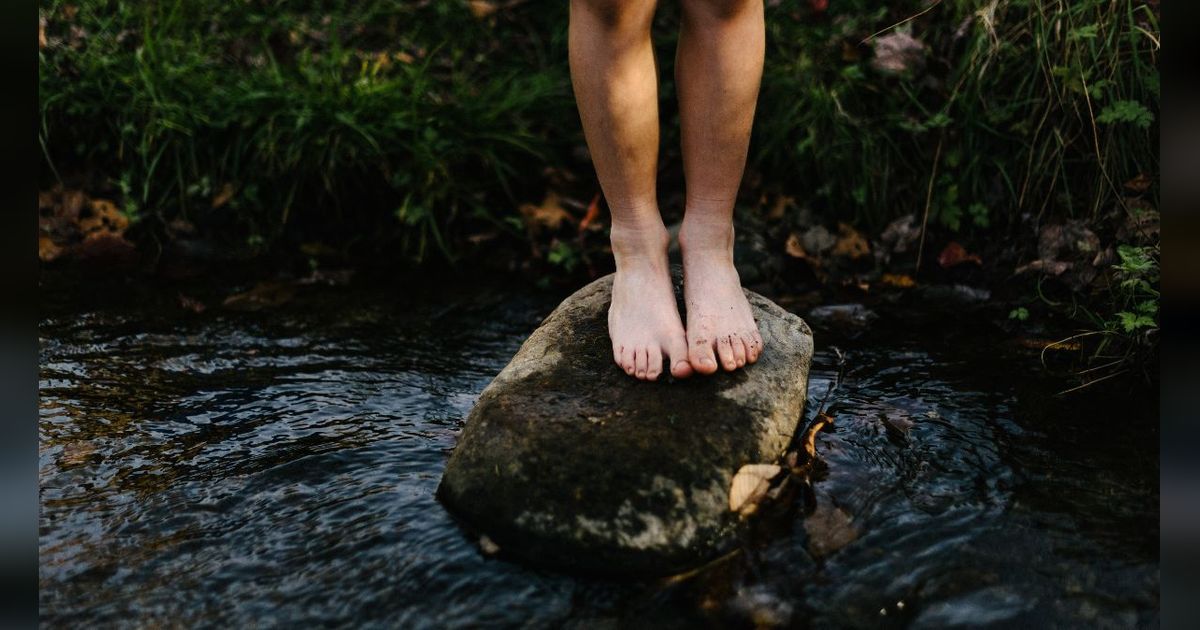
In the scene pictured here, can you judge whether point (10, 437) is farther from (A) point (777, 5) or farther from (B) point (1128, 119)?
(A) point (777, 5)

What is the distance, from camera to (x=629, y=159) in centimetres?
200

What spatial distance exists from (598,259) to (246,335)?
135 cm

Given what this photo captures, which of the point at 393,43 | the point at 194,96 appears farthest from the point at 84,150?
the point at 393,43

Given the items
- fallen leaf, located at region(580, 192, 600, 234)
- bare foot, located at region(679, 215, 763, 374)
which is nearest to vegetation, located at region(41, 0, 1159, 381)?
fallen leaf, located at region(580, 192, 600, 234)

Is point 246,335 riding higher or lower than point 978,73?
lower

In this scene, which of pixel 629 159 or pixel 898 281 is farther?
pixel 898 281

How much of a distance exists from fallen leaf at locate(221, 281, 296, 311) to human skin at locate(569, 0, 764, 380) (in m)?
1.60

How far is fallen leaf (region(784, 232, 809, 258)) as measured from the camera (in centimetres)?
332

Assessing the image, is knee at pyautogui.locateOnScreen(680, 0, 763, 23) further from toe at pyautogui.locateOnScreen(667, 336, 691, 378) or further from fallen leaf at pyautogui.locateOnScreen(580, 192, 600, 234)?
fallen leaf at pyautogui.locateOnScreen(580, 192, 600, 234)

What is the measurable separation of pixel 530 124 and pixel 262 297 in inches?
51.7

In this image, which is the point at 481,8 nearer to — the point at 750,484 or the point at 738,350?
the point at 738,350

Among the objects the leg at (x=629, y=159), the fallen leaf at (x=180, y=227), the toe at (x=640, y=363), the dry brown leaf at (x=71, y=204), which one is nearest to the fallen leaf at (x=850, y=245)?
the leg at (x=629, y=159)

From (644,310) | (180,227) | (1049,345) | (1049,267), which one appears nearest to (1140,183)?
(1049,267)

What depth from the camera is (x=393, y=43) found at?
4191mm
